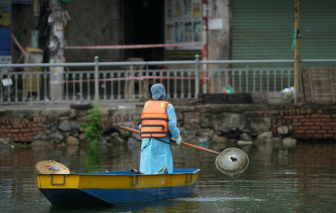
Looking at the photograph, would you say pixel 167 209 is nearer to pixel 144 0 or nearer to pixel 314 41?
pixel 314 41

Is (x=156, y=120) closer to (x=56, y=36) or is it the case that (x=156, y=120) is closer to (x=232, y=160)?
(x=232, y=160)

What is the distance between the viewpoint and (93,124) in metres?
14.3

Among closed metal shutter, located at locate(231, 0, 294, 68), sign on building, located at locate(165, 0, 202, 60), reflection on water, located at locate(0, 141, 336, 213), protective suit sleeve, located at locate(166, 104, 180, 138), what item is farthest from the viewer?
sign on building, located at locate(165, 0, 202, 60)

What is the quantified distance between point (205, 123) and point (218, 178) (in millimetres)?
4566

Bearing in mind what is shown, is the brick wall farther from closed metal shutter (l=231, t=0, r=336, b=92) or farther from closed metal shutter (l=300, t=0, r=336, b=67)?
closed metal shutter (l=300, t=0, r=336, b=67)

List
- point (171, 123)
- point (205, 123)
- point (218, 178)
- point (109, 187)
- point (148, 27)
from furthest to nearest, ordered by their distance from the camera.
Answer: point (148, 27) < point (205, 123) < point (218, 178) < point (171, 123) < point (109, 187)

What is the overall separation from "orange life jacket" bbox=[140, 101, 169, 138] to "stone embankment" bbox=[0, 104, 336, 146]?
5.90 meters

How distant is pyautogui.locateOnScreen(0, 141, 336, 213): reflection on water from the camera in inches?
305

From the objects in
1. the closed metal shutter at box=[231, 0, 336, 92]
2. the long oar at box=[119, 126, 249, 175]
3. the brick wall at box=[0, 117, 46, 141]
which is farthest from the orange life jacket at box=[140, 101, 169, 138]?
the closed metal shutter at box=[231, 0, 336, 92]

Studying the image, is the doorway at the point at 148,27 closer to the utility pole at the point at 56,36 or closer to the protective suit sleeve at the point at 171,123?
the utility pole at the point at 56,36

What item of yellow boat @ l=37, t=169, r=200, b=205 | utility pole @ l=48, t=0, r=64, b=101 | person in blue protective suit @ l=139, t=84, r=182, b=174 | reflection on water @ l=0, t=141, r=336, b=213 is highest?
utility pole @ l=48, t=0, r=64, b=101

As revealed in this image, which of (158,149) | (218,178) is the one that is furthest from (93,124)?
(158,149)

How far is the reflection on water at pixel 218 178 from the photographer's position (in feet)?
25.4

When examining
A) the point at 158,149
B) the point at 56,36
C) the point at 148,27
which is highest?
the point at 148,27
